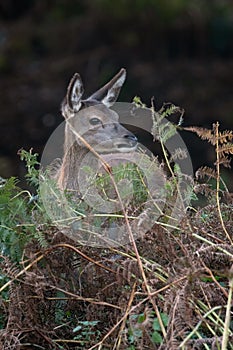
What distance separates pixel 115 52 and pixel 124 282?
855 cm

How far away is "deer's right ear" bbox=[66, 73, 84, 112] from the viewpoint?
4.18 meters

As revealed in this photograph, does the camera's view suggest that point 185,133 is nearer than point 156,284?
No

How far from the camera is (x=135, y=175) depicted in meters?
2.40

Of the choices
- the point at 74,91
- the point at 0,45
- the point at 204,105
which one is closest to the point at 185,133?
the point at 204,105

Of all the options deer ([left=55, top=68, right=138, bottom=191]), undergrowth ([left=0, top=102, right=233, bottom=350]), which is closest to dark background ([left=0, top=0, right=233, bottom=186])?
deer ([left=55, top=68, right=138, bottom=191])

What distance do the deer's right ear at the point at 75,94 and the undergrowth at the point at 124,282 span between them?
185 centimetres

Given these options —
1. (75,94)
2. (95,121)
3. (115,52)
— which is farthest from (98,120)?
(115,52)

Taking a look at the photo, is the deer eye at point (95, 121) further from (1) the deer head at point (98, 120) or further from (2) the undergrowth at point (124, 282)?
(2) the undergrowth at point (124, 282)

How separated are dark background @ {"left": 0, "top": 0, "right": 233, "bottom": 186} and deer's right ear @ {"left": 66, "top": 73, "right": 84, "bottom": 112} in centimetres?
522

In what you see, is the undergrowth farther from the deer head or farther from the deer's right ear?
the deer's right ear

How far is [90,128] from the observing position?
169 inches

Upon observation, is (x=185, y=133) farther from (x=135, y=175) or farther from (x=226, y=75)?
(x=135, y=175)

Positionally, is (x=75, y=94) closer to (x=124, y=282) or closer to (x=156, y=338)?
(x=124, y=282)

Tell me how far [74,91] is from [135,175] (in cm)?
190
